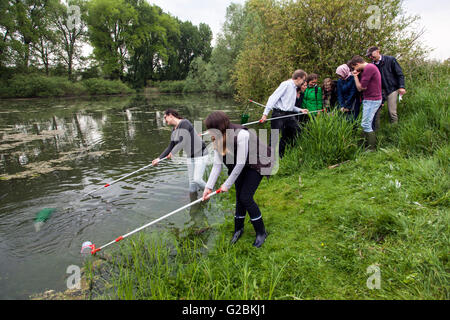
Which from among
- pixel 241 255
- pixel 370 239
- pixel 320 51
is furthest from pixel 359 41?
pixel 241 255

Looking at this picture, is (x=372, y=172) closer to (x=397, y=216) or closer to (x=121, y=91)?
(x=397, y=216)

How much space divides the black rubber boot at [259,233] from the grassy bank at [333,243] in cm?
8

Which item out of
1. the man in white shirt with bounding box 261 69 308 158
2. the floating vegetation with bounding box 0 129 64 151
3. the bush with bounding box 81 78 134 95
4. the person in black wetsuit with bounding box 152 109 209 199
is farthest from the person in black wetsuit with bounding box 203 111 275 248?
the bush with bounding box 81 78 134 95

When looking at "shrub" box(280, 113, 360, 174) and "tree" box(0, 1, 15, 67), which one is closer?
"shrub" box(280, 113, 360, 174)

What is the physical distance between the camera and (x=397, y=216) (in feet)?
9.33

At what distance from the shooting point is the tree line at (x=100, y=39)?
105ft

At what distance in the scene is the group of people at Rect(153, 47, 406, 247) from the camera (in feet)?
9.57

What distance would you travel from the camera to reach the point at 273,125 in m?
5.82

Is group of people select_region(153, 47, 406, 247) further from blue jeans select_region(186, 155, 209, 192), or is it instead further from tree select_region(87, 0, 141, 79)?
tree select_region(87, 0, 141, 79)

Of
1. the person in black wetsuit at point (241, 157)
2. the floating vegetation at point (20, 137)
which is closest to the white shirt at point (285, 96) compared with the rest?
the person in black wetsuit at point (241, 157)

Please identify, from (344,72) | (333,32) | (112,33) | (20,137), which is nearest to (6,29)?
(112,33)

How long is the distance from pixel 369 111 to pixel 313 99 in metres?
1.41

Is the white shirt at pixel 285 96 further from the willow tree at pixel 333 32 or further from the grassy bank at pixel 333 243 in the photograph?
the willow tree at pixel 333 32

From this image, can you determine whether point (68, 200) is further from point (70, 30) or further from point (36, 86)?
point (70, 30)
